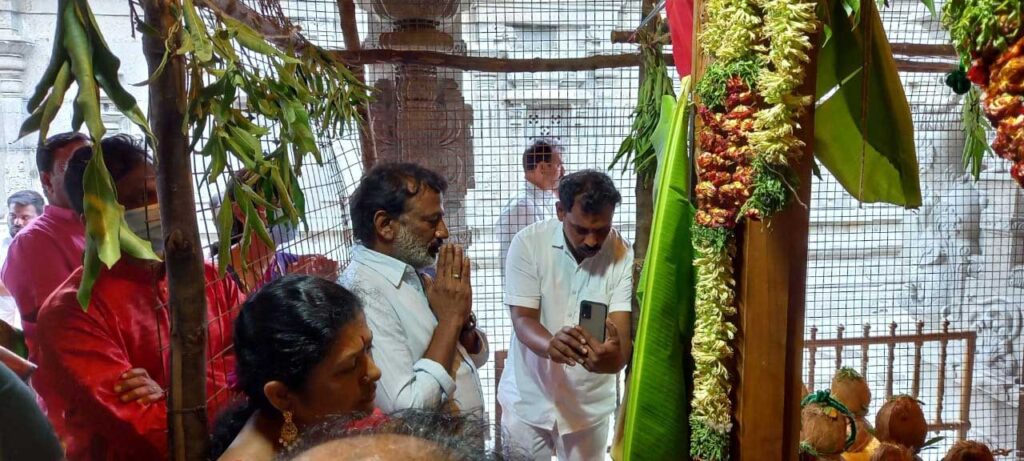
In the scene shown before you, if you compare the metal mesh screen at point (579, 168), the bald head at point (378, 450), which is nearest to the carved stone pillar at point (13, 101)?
the metal mesh screen at point (579, 168)

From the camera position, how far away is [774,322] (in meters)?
1.03

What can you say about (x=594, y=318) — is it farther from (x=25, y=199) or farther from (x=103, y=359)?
(x=25, y=199)

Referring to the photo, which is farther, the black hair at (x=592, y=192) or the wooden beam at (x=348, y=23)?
the wooden beam at (x=348, y=23)

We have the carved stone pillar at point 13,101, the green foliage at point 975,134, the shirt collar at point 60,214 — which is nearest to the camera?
the shirt collar at point 60,214

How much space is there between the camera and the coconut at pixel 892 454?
163 centimetres

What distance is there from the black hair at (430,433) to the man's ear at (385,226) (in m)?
0.85

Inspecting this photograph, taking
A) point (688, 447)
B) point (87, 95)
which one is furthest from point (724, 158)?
point (87, 95)

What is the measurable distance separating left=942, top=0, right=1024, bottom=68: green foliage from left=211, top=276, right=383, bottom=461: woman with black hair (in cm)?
96

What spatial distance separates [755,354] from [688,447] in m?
0.24

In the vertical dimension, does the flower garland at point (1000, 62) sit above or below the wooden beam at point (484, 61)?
below

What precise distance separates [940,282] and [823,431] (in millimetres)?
2927

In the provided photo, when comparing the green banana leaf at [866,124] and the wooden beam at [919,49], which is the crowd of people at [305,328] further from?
the wooden beam at [919,49]

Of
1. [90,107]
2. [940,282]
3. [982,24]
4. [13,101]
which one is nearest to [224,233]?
[90,107]

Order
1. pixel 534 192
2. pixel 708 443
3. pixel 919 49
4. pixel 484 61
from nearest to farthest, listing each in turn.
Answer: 1. pixel 708 443
2. pixel 484 61
3. pixel 919 49
4. pixel 534 192
